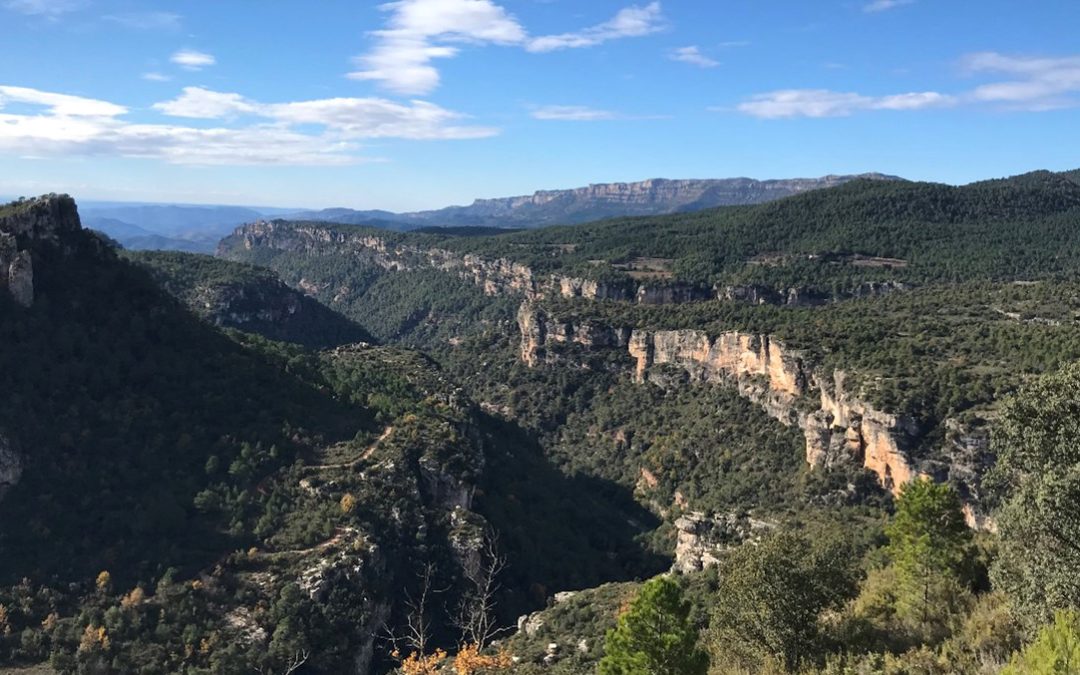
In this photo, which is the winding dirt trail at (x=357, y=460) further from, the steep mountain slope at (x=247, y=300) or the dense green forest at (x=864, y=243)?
the dense green forest at (x=864, y=243)

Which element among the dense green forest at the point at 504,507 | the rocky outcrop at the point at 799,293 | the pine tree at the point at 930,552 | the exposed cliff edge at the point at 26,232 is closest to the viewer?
the dense green forest at the point at 504,507

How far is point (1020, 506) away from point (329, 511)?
4998 cm

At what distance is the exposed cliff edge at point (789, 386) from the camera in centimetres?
6650

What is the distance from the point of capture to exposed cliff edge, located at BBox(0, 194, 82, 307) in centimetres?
6244

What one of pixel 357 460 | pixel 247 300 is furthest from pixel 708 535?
pixel 247 300

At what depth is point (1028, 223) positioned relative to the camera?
156m

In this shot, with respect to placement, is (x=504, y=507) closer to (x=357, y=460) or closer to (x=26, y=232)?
(x=357, y=460)

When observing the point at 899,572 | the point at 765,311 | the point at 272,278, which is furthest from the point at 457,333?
the point at 899,572

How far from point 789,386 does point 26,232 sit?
3325 inches

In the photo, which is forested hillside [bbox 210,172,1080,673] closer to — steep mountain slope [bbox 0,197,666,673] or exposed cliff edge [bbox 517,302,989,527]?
exposed cliff edge [bbox 517,302,989,527]

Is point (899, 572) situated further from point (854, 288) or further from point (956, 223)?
point (956, 223)

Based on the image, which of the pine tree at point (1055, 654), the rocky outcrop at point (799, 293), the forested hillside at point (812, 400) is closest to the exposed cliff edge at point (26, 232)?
the forested hillside at point (812, 400)

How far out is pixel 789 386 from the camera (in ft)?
296

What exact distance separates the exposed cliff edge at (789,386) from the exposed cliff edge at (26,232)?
259 ft
